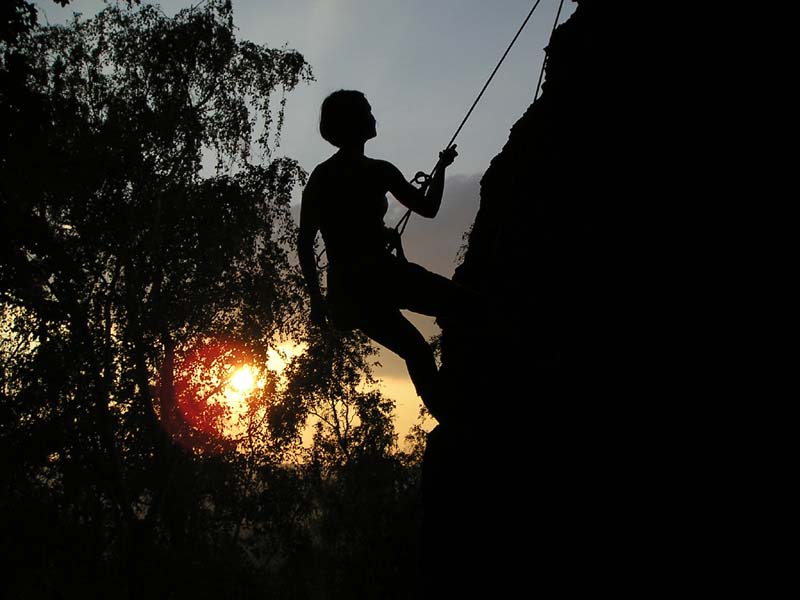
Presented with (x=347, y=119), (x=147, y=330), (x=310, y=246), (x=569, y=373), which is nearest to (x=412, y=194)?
Result: (x=347, y=119)

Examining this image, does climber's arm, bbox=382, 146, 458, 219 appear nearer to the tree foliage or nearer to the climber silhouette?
the climber silhouette

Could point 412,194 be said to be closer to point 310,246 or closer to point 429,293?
point 429,293

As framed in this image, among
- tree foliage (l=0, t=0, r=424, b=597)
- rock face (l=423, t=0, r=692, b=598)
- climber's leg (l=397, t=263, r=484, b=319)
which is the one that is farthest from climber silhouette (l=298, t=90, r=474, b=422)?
tree foliage (l=0, t=0, r=424, b=597)

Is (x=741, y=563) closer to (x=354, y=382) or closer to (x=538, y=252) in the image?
(x=538, y=252)

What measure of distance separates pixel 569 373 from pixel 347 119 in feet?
7.00

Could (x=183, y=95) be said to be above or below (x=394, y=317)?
above

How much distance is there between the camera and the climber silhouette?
3730mm

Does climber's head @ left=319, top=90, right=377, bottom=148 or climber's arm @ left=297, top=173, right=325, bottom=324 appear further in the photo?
climber's arm @ left=297, top=173, right=325, bottom=324

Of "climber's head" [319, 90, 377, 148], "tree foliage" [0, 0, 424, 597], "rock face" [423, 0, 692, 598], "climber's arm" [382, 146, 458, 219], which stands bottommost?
"rock face" [423, 0, 692, 598]

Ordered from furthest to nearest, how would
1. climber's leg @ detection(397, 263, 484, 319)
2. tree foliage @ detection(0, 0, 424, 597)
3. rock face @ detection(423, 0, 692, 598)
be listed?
1. tree foliage @ detection(0, 0, 424, 597)
2. climber's leg @ detection(397, 263, 484, 319)
3. rock face @ detection(423, 0, 692, 598)

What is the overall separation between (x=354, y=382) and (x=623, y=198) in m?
23.1

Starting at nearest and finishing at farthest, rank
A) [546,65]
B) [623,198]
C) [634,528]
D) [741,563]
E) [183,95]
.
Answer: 1. [741,563]
2. [634,528]
3. [623,198]
4. [546,65]
5. [183,95]

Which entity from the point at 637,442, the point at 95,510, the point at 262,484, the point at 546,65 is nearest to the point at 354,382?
the point at 262,484

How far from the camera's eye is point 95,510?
51.6 feet
